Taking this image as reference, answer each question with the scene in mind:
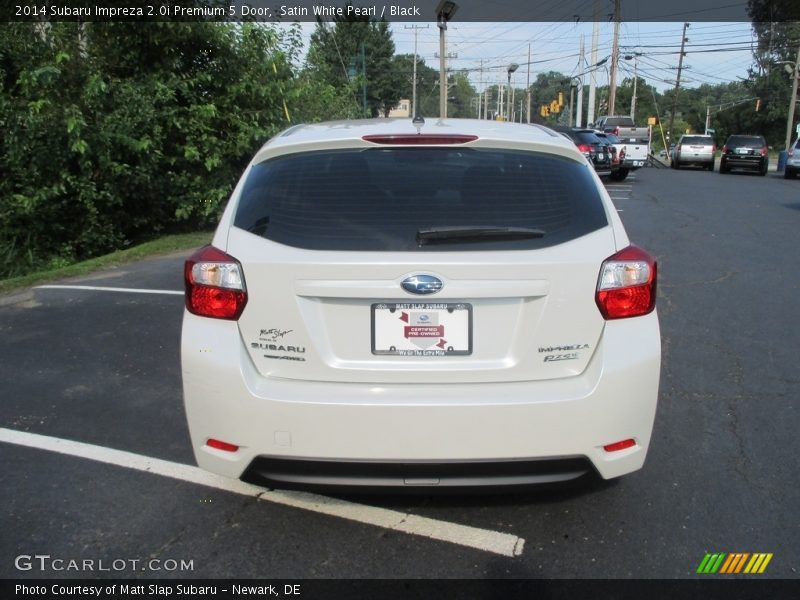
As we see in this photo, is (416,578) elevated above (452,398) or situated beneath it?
situated beneath

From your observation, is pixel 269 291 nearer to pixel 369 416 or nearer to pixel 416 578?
pixel 369 416

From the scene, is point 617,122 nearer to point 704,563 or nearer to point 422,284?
point 704,563

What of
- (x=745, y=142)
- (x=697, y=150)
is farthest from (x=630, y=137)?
(x=745, y=142)

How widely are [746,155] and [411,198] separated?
3194cm

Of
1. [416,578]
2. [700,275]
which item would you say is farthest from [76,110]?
[416,578]

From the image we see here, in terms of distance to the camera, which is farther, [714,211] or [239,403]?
[714,211]

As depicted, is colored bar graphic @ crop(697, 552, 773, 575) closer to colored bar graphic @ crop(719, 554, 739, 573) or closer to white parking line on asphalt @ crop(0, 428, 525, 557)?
colored bar graphic @ crop(719, 554, 739, 573)

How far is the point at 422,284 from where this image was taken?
275cm

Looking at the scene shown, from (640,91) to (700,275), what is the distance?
403 ft

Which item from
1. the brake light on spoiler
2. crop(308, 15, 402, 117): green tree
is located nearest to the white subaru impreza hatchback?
the brake light on spoiler

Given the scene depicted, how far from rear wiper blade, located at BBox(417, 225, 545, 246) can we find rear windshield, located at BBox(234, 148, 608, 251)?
16mm

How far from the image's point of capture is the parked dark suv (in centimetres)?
3080

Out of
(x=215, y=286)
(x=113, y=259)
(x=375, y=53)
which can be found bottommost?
(x=113, y=259)

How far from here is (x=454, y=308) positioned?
2.79 meters
